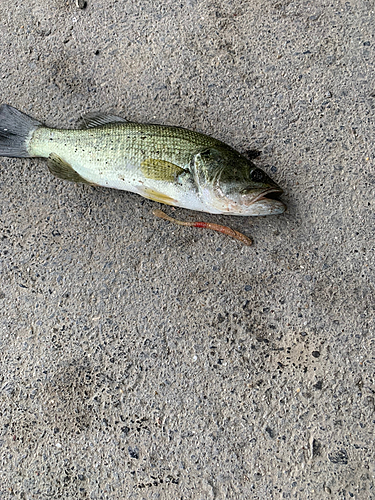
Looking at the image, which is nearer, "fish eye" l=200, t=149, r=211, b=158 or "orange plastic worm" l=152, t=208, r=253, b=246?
"fish eye" l=200, t=149, r=211, b=158

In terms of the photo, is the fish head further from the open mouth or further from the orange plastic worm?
the orange plastic worm

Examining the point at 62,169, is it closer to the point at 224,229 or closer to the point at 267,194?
the point at 224,229

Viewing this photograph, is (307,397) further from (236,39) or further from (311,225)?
(236,39)

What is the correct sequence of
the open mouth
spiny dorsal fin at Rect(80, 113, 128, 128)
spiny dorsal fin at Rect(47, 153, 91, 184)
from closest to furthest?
the open mouth
spiny dorsal fin at Rect(47, 153, 91, 184)
spiny dorsal fin at Rect(80, 113, 128, 128)

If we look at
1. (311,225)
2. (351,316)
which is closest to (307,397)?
(351,316)

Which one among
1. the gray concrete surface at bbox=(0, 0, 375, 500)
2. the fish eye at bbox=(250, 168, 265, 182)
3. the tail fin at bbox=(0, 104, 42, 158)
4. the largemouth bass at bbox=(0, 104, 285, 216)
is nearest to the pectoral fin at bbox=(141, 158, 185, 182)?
the largemouth bass at bbox=(0, 104, 285, 216)

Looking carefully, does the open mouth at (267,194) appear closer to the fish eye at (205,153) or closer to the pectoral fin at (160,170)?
the fish eye at (205,153)

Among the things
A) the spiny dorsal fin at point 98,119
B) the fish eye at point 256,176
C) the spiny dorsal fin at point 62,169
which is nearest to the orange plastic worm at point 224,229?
the fish eye at point 256,176

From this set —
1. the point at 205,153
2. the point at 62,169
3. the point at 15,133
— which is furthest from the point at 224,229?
the point at 15,133
